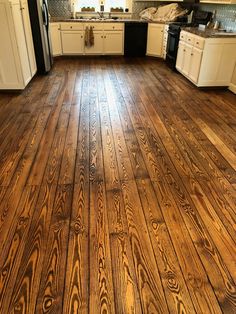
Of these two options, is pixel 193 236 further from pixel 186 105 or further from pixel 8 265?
pixel 186 105

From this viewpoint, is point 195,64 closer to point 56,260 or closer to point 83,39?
point 83,39

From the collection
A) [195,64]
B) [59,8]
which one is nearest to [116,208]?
[195,64]

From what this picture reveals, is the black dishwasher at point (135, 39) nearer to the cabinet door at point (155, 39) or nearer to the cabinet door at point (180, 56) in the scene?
the cabinet door at point (155, 39)

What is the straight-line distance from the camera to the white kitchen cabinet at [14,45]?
11.3 feet

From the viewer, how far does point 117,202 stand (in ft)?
6.34

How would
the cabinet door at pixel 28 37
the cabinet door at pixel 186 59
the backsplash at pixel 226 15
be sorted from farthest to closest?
1. the cabinet door at pixel 186 59
2. the backsplash at pixel 226 15
3. the cabinet door at pixel 28 37

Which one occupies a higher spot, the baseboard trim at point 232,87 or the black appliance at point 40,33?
the black appliance at point 40,33

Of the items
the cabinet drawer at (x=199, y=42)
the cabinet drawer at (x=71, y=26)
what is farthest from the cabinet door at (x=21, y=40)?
the cabinet drawer at (x=199, y=42)

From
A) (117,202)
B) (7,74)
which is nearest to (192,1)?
(7,74)

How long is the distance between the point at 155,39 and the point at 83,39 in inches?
72.3

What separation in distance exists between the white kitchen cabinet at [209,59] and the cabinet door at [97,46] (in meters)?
2.44

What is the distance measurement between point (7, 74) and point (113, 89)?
1.73 meters

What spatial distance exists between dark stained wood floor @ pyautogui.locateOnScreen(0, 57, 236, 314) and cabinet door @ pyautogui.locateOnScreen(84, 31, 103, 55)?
3.29 metres

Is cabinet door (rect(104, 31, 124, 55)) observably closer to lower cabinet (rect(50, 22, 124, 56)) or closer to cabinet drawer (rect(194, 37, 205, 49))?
lower cabinet (rect(50, 22, 124, 56))
